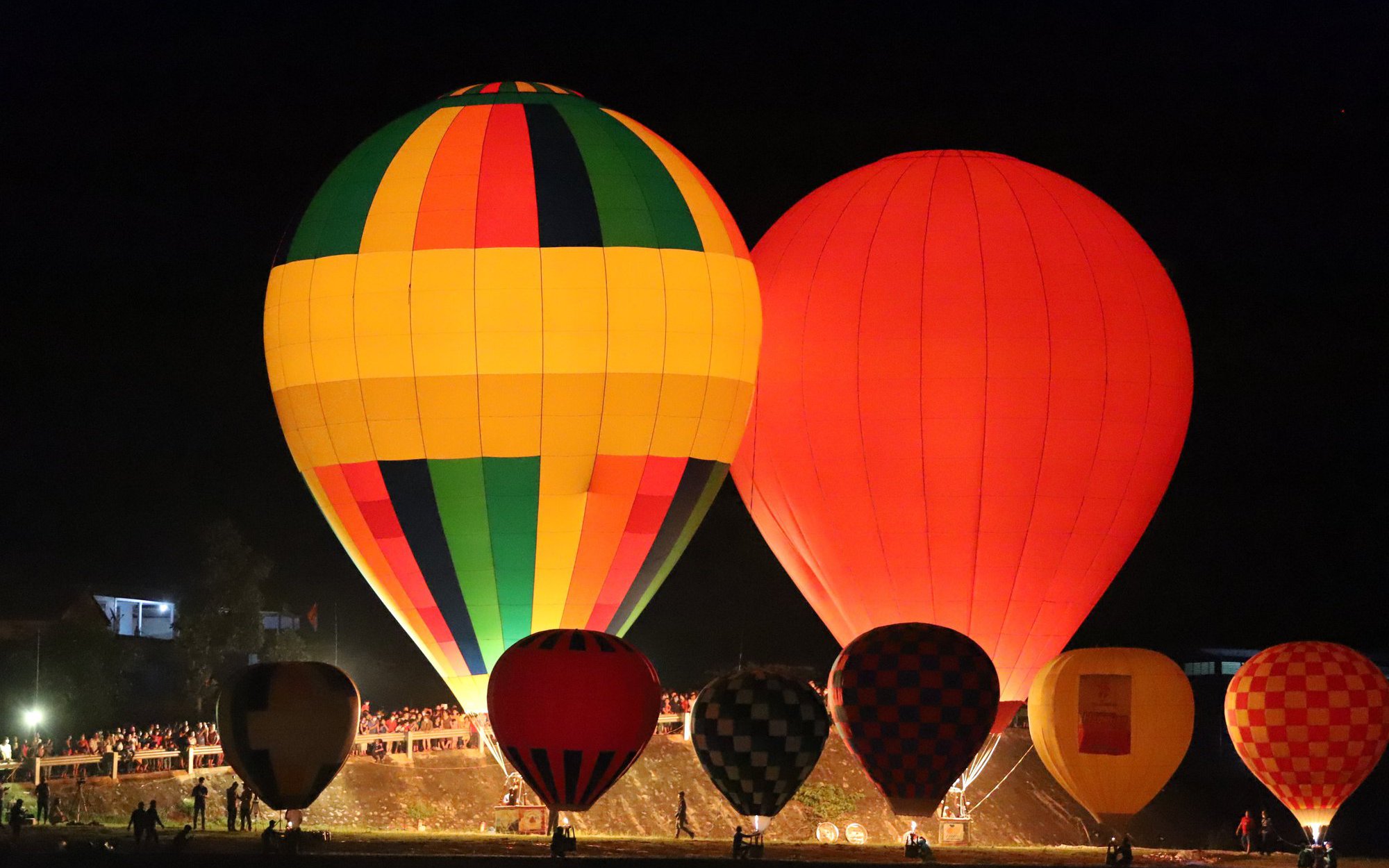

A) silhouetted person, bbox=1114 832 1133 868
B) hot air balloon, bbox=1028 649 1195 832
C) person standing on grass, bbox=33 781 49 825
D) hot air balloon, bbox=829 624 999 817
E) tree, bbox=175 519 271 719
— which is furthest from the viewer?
tree, bbox=175 519 271 719

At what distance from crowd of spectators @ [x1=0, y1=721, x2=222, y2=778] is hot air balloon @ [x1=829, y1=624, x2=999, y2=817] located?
8.48m

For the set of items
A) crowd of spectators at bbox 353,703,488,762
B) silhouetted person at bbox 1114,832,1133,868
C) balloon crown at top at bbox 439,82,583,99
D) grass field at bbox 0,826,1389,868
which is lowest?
silhouetted person at bbox 1114,832,1133,868

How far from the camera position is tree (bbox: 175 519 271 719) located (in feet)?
131

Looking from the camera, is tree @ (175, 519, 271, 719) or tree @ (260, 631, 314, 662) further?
tree @ (260, 631, 314, 662)

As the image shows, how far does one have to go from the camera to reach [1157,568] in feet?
186

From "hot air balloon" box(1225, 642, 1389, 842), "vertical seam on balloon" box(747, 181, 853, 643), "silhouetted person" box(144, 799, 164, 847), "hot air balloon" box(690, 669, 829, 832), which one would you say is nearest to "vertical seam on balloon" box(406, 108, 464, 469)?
"hot air balloon" box(690, 669, 829, 832)

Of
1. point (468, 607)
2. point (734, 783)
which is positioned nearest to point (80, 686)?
point (468, 607)

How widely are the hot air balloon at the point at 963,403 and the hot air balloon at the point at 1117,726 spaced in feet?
7.60

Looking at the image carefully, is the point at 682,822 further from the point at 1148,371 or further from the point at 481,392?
the point at 1148,371

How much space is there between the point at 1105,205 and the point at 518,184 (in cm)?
821

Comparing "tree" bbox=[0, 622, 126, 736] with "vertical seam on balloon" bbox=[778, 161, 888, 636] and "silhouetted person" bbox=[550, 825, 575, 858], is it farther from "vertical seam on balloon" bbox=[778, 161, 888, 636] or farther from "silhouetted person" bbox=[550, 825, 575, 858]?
"silhouetted person" bbox=[550, 825, 575, 858]

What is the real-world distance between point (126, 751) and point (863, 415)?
976 cm

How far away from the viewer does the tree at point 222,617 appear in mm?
39844

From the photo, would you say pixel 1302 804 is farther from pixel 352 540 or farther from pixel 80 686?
pixel 80 686
